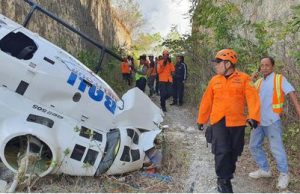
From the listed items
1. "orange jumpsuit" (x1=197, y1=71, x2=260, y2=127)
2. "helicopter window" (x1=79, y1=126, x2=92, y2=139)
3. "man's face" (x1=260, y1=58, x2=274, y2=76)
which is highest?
"man's face" (x1=260, y1=58, x2=274, y2=76)

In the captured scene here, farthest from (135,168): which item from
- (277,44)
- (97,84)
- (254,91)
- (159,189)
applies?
(277,44)

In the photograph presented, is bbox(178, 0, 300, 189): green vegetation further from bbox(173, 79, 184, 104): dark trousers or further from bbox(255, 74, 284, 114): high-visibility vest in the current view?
bbox(255, 74, 284, 114): high-visibility vest

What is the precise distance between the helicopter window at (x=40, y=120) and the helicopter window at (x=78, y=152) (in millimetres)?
455

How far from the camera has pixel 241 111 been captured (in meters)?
5.36

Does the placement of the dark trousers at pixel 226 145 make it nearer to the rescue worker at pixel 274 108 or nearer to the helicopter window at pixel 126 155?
the rescue worker at pixel 274 108

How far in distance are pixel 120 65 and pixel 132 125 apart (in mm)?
11377

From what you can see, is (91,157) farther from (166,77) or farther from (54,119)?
(166,77)

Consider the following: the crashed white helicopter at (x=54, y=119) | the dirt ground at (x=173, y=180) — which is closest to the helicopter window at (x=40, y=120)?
the crashed white helicopter at (x=54, y=119)

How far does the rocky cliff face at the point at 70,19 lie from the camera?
10.8 meters

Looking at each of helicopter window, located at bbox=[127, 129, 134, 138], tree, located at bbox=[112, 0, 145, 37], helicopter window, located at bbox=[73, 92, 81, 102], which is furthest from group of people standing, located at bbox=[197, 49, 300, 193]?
tree, located at bbox=[112, 0, 145, 37]

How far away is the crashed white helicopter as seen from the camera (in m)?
5.95

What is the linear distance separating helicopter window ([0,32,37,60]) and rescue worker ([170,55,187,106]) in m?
6.70

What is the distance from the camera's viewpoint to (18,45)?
676 centimetres

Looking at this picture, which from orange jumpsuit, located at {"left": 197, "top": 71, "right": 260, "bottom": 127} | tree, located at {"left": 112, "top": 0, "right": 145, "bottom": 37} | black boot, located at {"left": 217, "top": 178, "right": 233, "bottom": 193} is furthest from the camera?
tree, located at {"left": 112, "top": 0, "right": 145, "bottom": 37}
